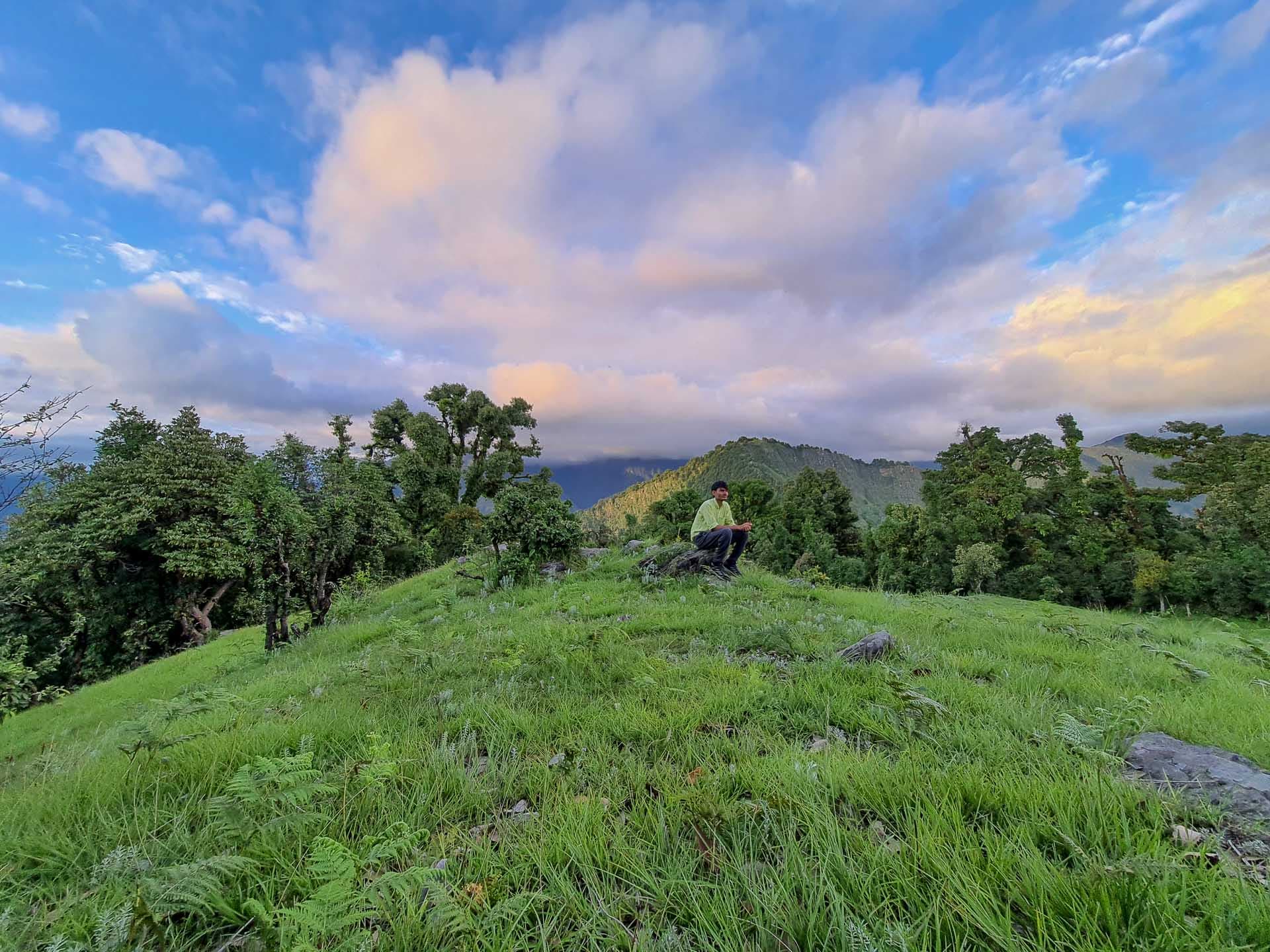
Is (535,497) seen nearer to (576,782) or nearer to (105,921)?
(576,782)

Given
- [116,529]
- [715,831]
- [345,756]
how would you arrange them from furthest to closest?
[116,529]
[345,756]
[715,831]

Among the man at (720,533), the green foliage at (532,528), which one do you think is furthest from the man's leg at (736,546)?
the green foliage at (532,528)

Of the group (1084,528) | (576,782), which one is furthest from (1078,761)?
(1084,528)

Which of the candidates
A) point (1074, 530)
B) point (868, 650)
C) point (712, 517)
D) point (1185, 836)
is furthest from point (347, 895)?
point (1074, 530)

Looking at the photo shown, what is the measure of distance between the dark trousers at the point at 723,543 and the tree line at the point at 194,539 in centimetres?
470

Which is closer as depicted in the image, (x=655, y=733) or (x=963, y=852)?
(x=963, y=852)

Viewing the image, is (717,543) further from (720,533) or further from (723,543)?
(720,533)

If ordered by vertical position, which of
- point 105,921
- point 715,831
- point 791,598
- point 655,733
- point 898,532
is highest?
point 105,921

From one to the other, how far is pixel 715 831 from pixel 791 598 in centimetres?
776

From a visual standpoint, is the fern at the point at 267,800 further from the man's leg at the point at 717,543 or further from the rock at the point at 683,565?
the man's leg at the point at 717,543

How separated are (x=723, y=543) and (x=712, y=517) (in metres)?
0.89

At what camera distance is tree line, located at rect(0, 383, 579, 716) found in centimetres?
1136

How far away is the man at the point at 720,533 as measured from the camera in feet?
39.2

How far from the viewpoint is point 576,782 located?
307cm
